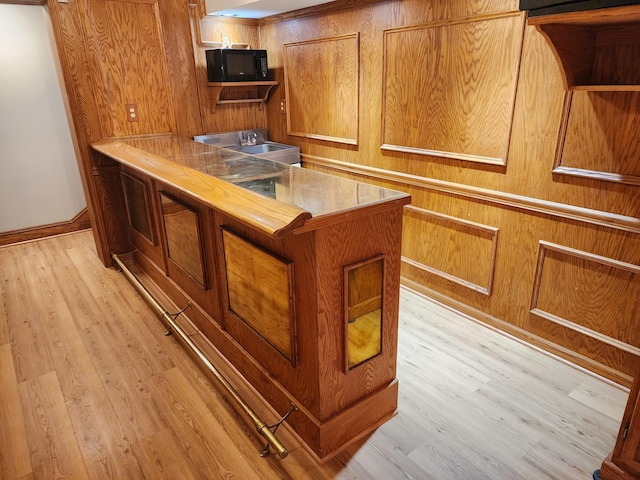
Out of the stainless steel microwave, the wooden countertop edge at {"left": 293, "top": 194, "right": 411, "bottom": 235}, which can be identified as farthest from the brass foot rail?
the stainless steel microwave

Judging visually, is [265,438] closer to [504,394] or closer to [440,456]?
[440,456]

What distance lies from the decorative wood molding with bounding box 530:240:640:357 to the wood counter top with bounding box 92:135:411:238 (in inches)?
42.9

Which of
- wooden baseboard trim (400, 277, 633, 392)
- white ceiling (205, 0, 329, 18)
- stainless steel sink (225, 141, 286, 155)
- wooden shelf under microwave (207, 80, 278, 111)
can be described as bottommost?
wooden baseboard trim (400, 277, 633, 392)

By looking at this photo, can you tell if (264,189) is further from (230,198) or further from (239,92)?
(239,92)

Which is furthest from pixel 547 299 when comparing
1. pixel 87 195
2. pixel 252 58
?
pixel 87 195

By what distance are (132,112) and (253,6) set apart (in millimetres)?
1282

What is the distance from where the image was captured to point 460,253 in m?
2.73

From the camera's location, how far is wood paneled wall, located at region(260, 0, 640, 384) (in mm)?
1992

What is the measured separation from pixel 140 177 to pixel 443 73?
212 cm

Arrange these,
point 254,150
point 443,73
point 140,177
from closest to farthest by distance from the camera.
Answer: point 443,73
point 140,177
point 254,150

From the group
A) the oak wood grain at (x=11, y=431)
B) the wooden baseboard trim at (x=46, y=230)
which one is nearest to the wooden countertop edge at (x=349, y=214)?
the oak wood grain at (x=11, y=431)

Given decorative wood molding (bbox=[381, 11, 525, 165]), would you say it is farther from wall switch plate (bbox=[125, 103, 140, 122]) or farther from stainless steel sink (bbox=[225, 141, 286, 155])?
wall switch plate (bbox=[125, 103, 140, 122])

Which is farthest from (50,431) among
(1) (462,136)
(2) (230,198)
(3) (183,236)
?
(1) (462,136)

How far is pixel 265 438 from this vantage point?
1.77 m
